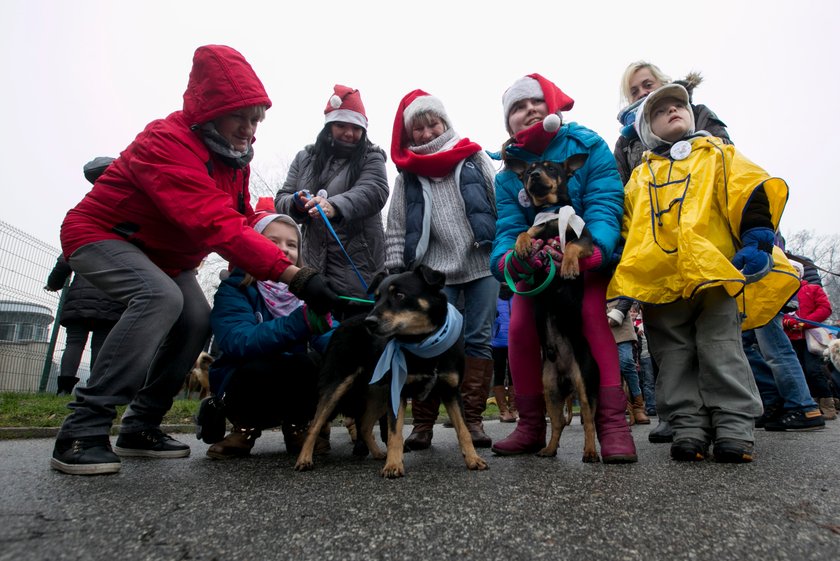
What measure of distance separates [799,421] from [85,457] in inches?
217

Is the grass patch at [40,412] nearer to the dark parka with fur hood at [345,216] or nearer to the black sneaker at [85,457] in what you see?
the black sneaker at [85,457]

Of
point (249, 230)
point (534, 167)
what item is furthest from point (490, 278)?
point (249, 230)

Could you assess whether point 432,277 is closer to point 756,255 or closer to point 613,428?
point 613,428

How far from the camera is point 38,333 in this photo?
8.21 metres

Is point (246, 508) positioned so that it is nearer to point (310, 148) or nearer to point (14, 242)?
point (310, 148)

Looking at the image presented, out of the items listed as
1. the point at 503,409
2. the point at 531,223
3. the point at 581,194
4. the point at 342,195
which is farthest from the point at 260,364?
the point at 503,409

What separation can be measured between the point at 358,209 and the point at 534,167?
1.70m

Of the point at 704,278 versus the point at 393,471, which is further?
the point at 704,278

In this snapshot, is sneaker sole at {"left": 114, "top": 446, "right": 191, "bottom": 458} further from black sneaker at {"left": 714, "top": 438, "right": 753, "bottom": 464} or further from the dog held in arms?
black sneaker at {"left": 714, "top": 438, "right": 753, "bottom": 464}

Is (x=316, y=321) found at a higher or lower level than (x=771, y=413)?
higher

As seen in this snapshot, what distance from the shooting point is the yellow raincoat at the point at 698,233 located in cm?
285

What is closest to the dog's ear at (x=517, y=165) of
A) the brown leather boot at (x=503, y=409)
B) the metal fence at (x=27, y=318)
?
the brown leather boot at (x=503, y=409)

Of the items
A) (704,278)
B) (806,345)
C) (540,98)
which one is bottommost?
(806,345)

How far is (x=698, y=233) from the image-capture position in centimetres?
290
